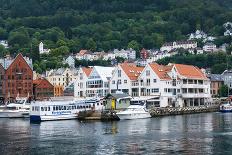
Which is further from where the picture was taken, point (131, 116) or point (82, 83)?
point (82, 83)

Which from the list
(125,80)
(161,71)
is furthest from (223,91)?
(125,80)

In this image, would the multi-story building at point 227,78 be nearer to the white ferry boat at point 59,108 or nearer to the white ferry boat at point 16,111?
the white ferry boat at point 16,111

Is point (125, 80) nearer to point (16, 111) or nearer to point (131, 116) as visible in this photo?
point (16, 111)

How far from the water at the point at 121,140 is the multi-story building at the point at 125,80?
3714cm

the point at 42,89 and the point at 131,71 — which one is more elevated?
the point at 131,71

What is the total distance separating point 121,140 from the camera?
53.2m

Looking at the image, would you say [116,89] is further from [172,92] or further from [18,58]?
[18,58]

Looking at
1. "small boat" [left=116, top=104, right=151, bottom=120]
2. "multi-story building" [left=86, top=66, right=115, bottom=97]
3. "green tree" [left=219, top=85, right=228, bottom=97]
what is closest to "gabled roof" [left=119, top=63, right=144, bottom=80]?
"multi-story building" [left=86, top=66, right=115, bottom=97]

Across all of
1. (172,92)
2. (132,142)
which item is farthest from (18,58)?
(132,142)

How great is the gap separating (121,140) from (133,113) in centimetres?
3001

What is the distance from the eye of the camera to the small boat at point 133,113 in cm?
8198

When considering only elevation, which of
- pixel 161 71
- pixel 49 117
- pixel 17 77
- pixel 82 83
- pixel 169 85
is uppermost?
pixel 17 77

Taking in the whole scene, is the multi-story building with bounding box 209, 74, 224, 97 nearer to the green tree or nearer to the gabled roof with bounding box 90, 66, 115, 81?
the green tree

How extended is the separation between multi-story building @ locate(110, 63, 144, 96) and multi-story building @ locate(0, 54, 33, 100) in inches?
1126
